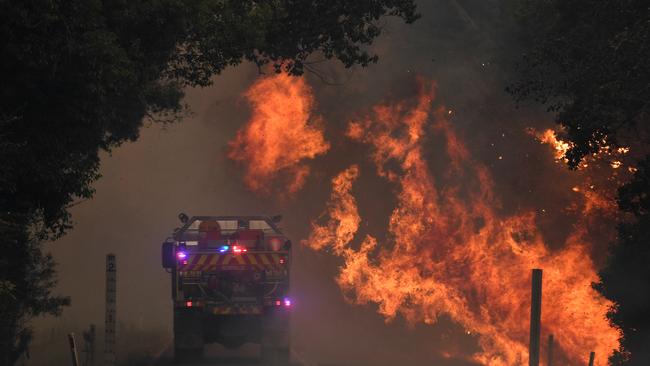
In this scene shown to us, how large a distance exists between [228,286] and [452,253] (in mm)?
15576

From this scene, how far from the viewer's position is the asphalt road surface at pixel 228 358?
2512cm

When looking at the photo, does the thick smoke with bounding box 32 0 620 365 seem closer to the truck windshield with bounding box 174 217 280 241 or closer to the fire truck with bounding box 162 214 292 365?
the fire truck with bounding box 162 214 292 365

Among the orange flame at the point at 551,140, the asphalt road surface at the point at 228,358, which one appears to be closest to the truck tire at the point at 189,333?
the asphalt road surface at the point at 228,358

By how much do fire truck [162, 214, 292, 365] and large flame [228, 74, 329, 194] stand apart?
15.7m

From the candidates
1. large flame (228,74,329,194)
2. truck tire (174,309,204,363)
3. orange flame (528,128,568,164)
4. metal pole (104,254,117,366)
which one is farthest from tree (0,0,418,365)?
orange flame (528,128,568,164)

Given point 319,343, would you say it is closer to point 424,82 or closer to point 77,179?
point 424,82

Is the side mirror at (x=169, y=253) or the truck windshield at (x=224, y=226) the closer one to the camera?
the side mirror at (x=169, y=253)

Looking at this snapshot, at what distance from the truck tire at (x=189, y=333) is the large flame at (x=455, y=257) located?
1452cm

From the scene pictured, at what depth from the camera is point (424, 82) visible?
4109cm

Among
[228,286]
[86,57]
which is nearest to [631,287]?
[228,286]

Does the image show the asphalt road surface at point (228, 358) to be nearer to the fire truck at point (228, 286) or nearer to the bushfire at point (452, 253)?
the fire truck at point (228, 286)

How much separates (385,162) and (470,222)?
12.7ft

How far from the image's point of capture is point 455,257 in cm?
3831

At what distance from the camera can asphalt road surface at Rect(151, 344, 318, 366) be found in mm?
25125
